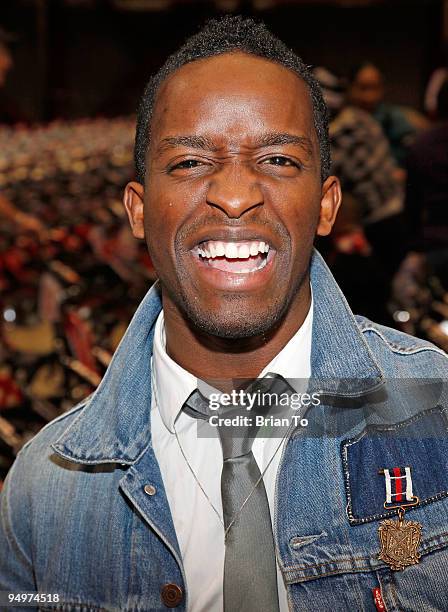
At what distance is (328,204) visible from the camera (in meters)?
1.20

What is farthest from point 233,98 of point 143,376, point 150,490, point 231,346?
point 150,490

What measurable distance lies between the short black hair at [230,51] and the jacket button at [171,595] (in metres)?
0.58

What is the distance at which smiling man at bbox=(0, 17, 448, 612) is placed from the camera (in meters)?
1.03

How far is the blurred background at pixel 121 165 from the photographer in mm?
1714

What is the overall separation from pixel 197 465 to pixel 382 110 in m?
1.17

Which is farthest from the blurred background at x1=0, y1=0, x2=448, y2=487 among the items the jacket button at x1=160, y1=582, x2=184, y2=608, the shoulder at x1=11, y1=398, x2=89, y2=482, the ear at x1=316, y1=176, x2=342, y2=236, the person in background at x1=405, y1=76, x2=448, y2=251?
the jacket button at x1=160, y1=582, x2=184, y2=608

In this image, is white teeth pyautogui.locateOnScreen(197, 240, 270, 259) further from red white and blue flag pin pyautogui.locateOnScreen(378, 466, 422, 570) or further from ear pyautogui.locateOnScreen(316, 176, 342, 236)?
red white and blue flag pin pyautogui.locateOnScreen(378, 466, 422, 570)

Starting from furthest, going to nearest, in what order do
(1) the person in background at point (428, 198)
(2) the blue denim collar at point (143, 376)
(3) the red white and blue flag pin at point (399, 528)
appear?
(1) the person in background at point (428, 198) → (2) the blue denim collar at point (143, 376) → (3) the red white and blue flag pin at point (399, 528)

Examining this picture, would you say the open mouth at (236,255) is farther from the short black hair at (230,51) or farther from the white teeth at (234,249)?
the short black hair at (230,51)

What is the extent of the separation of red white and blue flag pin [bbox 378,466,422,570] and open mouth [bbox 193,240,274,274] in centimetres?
32

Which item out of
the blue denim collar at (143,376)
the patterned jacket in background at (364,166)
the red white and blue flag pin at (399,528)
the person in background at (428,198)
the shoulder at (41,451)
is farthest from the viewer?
the patterned jacket in background at (364,166)

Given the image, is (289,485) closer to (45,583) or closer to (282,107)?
(45,583)

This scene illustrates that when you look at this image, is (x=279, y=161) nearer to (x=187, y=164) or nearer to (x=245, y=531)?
(x=187, y=164)

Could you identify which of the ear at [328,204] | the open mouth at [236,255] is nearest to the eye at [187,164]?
the open mouth at [236,255]
